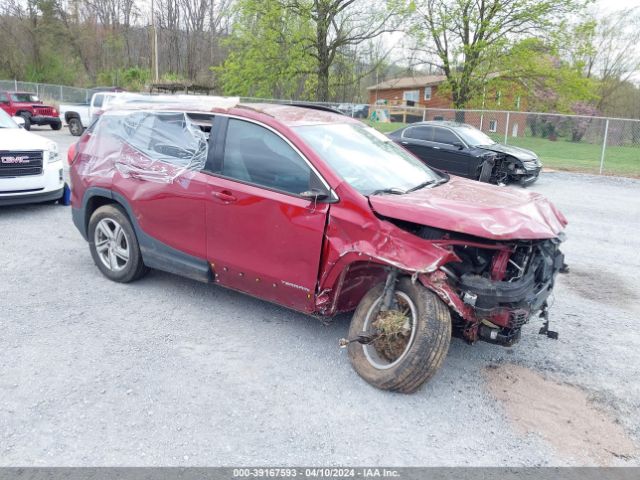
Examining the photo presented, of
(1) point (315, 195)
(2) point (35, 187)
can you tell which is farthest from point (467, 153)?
(1) point (315, 195)

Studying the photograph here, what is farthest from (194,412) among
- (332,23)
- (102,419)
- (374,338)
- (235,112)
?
(332,23)

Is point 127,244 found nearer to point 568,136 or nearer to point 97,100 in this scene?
point 97,100

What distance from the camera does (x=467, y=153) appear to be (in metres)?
13.5

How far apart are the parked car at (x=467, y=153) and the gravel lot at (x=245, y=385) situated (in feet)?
26.9

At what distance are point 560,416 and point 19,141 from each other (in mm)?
8264

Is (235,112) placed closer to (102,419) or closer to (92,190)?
(92,190)

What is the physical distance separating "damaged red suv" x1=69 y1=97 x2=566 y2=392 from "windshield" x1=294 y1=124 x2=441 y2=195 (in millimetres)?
16

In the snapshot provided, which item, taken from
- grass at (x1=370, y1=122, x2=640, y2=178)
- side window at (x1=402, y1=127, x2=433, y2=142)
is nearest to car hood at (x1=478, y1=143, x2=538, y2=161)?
side window at (x1=402, y1=127, x2=433, y2=142)

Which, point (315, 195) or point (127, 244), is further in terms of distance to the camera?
point (127, 244)

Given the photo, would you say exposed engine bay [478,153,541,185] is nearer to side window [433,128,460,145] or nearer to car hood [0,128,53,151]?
side window [433,128,460,145]

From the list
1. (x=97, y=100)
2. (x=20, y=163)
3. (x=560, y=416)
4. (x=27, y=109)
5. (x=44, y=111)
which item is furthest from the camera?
(x=44, y=111)

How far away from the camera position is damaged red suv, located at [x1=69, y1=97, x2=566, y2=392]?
3.41m

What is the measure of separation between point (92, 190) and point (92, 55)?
5168cm

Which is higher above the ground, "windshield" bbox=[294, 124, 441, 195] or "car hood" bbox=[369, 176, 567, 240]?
"windshield" bbox=[294, 124, 441, 195]
